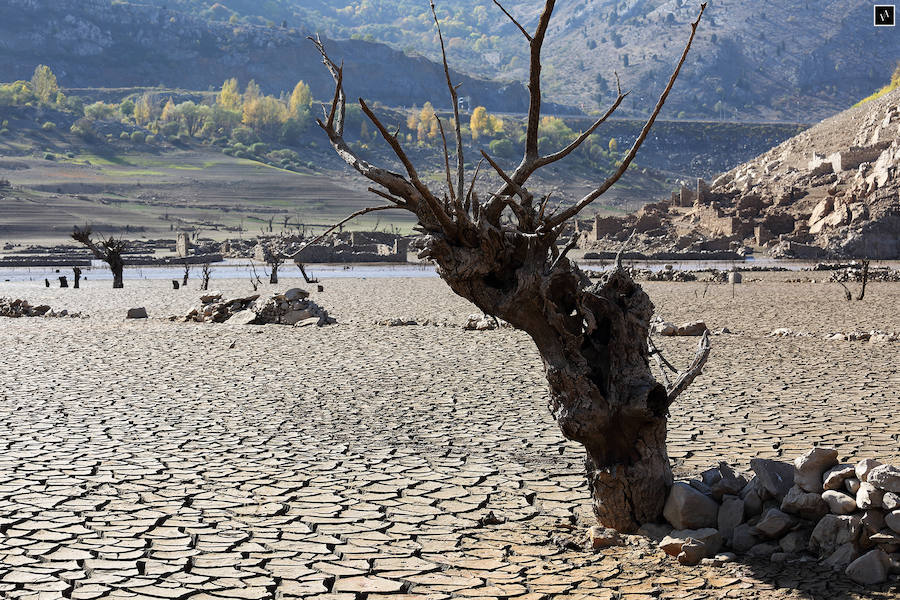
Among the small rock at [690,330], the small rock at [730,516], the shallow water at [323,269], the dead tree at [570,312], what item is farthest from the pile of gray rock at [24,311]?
the shallow water at [323,269]

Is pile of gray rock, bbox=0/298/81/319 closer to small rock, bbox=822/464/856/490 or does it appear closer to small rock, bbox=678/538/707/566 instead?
small rock, bbox=678/538/707/566

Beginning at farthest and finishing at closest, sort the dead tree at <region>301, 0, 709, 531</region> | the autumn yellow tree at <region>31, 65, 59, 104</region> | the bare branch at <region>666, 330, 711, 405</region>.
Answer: the autumn yellow tree at <region>31, 65, 59, 104</region>
the bare branch at <region>666, 330, 711, 405</region>
the dead tree at <region>301, 0, 709, 531</region>

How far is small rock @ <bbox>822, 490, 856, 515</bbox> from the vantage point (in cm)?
439

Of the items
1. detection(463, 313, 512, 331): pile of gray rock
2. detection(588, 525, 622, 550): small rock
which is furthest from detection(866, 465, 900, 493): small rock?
detection(463, 313, 512, 331): pile of gray rock

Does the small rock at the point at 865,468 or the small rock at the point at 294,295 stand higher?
the small rock at the point at 294,295

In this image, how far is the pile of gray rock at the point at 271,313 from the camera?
17922 millimetres

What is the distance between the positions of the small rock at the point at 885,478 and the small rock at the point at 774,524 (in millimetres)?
464

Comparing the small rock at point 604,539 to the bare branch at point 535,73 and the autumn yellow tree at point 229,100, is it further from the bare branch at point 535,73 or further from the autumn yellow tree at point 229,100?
the autumn yellow tree at point 229,100

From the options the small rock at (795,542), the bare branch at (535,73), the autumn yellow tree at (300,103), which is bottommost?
the small rock at (795,542)

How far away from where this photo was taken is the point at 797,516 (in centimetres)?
465

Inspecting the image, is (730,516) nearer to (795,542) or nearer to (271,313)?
(795,542)

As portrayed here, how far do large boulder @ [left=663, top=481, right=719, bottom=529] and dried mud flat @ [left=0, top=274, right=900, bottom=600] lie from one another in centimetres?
29

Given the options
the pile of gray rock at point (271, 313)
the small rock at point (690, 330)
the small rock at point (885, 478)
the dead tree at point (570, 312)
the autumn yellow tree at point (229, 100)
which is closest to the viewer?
the small rock at point (885, 478)

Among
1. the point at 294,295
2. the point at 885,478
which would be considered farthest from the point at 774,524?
the point at 294,295
